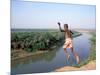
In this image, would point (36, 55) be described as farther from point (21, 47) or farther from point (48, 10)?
point (48, 10)

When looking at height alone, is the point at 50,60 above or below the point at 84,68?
above

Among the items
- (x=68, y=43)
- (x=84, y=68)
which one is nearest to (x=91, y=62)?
(x=84, y=68)

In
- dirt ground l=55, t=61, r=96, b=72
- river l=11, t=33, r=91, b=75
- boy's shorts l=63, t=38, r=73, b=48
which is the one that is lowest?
dirt ground l=55, t=61, r=96, b=72

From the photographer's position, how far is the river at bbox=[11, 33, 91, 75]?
7.66 feet

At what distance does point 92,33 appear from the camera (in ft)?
8.67

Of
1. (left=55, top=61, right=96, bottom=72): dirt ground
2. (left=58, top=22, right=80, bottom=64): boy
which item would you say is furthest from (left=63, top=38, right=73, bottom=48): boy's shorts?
(left=55, top=61, right=96, bottom=72): dirt ground

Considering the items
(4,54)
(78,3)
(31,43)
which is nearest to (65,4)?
(78,3)

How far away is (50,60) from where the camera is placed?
8.04 ft

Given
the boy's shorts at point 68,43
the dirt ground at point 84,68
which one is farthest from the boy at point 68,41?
the dirt ground at point 84,68

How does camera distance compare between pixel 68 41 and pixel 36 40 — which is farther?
pixel 68 41

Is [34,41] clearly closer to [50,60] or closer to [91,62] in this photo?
[50,60]

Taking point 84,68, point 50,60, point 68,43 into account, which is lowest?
point 84,68

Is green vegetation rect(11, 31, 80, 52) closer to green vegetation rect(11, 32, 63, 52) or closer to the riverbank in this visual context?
green vegetation rect(11, 32, 63, 52)
